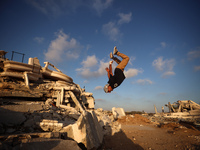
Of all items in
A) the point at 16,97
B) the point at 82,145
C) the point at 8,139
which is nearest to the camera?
the point at 8,139

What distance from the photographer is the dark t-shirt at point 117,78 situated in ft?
15.5

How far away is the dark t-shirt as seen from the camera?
4.72 metres

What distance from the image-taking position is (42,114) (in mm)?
3830

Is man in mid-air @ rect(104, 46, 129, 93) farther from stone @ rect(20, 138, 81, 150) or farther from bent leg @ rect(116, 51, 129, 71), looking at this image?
stone @ rect(20, 138, 81, 150)

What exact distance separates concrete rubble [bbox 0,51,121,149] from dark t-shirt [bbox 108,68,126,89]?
1.55m

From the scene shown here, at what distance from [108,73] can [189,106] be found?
55.7ft

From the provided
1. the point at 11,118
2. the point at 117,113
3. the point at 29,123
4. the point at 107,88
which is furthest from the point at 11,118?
the point at 117,113

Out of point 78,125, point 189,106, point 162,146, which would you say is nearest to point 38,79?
point 78,125

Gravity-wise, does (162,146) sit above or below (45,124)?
below

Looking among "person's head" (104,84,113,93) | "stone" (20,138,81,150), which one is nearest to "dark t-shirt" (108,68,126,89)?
"person's head" (104,84,113,93)

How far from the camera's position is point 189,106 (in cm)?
1558

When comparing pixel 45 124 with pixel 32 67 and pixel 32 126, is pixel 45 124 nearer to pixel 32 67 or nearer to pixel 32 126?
pixel 32 126

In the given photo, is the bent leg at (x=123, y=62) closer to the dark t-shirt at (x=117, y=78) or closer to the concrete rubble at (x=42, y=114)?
the dark t-shirt at (x=117, y=78)

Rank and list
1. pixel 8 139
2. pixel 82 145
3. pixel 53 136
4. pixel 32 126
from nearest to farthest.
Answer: pixel 8 139 < pixel 53 136 < pixel 82 145 < pixel 32 126
